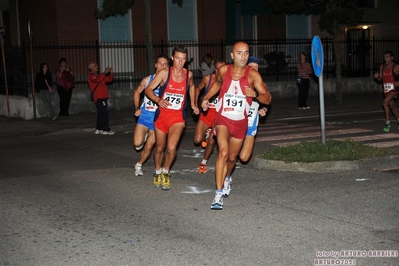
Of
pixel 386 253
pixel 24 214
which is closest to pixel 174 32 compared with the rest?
pixel 24 214

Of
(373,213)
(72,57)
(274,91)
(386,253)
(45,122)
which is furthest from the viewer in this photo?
(274,91)

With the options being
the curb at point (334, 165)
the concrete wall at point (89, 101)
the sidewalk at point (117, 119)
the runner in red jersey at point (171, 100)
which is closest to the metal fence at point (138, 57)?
the concrete wall at point (89, 101)

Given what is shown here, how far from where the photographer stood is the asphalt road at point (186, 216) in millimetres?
6445

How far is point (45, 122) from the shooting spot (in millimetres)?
19641

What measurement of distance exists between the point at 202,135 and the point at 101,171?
177cm

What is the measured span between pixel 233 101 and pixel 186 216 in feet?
5.06

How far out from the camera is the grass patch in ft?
35.5

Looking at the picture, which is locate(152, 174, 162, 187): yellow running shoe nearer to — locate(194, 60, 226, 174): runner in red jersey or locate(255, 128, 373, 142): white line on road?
locate(194, 60, 226, 174): runner in red jersey

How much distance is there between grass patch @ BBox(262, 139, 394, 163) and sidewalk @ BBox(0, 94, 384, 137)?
7.38 m

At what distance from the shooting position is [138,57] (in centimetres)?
2581

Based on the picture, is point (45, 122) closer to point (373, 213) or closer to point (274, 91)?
point (274, 91)

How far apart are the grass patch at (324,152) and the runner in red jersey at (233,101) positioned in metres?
2.56

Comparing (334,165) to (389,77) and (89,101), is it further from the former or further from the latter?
(89,101)

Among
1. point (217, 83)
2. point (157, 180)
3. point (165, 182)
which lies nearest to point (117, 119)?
point (157, 180)
